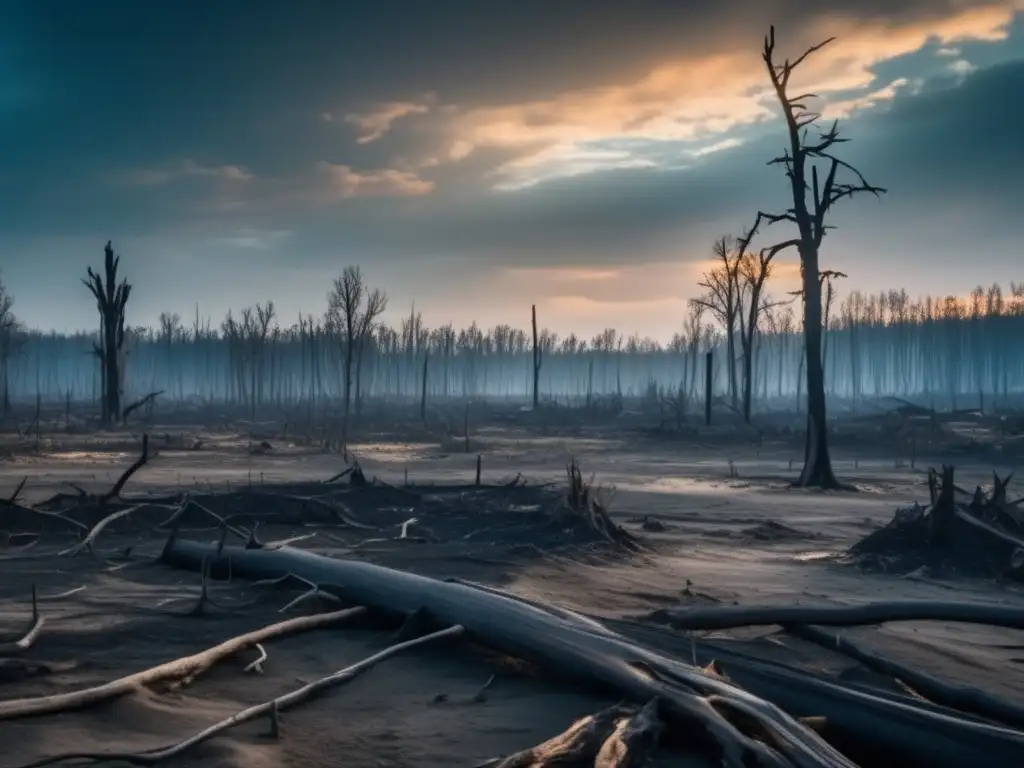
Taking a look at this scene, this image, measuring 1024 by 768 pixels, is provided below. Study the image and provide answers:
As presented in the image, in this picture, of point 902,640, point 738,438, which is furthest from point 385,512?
point 738,438

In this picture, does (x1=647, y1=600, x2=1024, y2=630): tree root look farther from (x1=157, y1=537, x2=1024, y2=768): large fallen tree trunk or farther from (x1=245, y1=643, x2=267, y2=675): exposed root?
(x1=245, y1=643, x2=267, y2=675): exposed root

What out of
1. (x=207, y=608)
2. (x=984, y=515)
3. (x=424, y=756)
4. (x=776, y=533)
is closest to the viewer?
(x=424, y=756)

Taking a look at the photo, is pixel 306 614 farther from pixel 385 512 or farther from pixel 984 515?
pixel 984 515

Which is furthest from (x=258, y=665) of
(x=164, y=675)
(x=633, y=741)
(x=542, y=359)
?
(x=542, y=359)

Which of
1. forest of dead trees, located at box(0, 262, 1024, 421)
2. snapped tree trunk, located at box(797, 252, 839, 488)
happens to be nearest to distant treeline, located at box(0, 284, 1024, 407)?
forest of dead trees, located at box(0, 262, 1024, 421)

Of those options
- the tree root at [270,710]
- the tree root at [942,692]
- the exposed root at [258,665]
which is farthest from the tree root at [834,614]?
the exposed root at [258,665]

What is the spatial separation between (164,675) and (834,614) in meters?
3.70

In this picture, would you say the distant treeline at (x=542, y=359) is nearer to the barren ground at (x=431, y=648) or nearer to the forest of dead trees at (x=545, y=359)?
the forest of dead trees at (x=545, y=359)

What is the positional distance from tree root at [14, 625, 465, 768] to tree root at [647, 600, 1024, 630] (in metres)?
1.49

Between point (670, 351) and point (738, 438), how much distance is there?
117 metres

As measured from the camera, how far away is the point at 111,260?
32562 millimetres

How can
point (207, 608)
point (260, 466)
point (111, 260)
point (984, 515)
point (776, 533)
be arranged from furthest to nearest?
point (111, 260)
point (260, 466)
point (776, 533)
point (984, 515)
point (207, 608)

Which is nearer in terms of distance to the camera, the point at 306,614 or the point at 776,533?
the point at 306,614

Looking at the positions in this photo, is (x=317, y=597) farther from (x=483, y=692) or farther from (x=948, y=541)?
(x=948, y=541)
